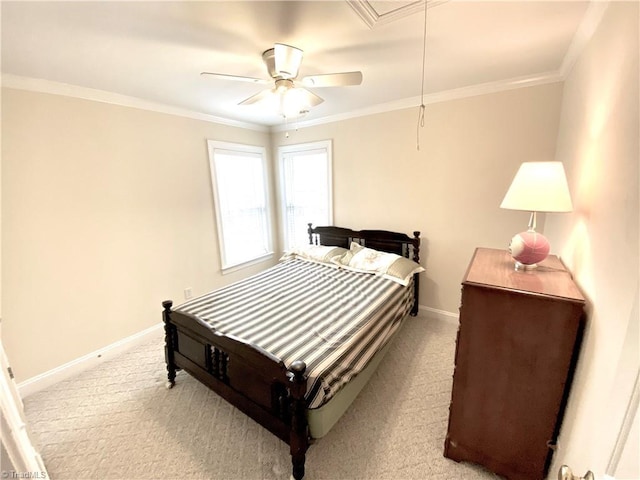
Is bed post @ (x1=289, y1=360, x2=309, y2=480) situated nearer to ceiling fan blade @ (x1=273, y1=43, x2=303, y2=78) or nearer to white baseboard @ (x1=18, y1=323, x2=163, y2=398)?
ceiling fan blade @ (x1=273, y1=43, x2=303, y2=78)

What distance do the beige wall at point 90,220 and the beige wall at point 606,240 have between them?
3298mm

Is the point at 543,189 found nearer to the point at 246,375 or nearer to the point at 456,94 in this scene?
the point at 456,94

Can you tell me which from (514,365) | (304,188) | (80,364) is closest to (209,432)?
(80,364)

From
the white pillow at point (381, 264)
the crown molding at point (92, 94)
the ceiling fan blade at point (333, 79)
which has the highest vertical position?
the crown molding at point (92, 94)

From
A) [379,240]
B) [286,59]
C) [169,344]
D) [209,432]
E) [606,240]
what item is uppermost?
[286,59]

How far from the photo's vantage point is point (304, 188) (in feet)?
13.1

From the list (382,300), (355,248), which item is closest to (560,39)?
(382,300)

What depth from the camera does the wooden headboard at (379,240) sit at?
10.3 ft

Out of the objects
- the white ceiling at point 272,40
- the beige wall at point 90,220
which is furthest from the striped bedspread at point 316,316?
the white ceiling at point 272,40

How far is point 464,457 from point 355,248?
216 cm

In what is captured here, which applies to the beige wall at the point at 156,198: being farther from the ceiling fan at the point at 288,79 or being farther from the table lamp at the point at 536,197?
the ceiling fan at the point at 288,79

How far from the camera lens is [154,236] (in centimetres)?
290

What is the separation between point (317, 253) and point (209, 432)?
2.07m

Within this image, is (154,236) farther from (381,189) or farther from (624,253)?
(624,253)
